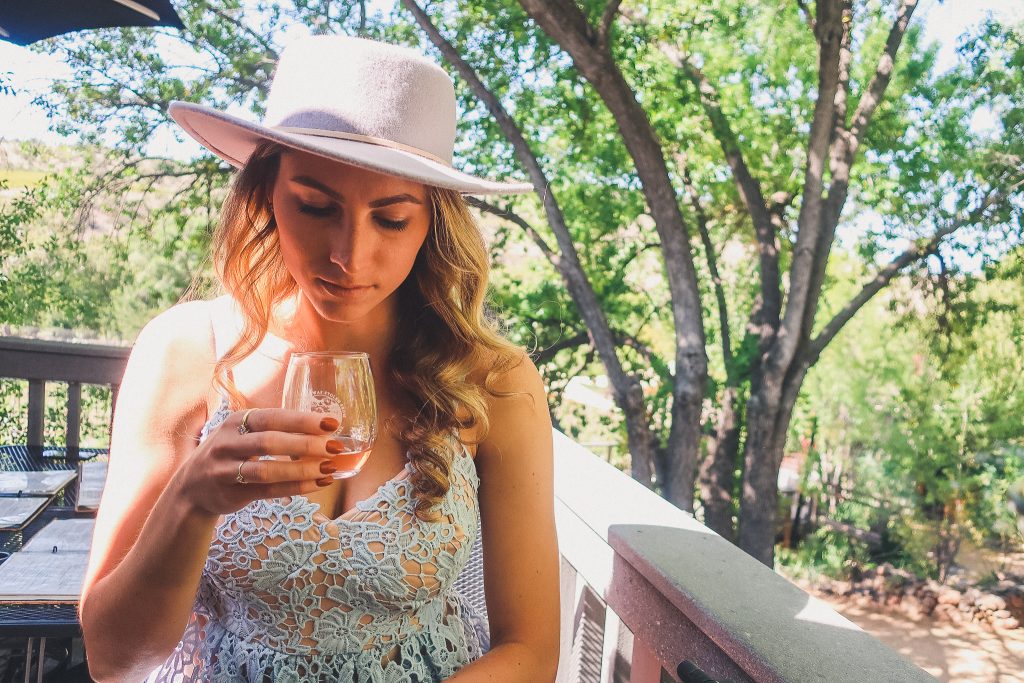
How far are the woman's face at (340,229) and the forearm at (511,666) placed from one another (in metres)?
0.60

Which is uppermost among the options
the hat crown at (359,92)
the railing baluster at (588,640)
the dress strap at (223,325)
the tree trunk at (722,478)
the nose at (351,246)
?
the hat crown at (359,92)

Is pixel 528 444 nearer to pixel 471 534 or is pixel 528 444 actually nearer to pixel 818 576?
pixel 471 534

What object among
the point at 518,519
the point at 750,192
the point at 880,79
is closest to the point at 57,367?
the point at 518,519

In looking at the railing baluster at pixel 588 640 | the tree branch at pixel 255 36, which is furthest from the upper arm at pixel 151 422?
the tree branch at pixel 255 36

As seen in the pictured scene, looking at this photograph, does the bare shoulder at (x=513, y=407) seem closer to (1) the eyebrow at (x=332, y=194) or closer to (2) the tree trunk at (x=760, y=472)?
(1) the eyebrow at (x=332, y=194)

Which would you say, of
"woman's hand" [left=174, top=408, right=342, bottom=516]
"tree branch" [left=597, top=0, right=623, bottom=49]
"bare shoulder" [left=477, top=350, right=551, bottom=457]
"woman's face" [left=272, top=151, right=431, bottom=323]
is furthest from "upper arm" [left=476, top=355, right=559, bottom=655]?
"tree branch" [left=597, top=0, right=623, bottom=49]

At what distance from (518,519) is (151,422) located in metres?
0.63

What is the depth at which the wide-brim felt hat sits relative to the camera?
4.15 ft

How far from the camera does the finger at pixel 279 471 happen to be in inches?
33.8

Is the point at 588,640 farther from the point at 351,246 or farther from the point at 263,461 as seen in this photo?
the point at 263,461

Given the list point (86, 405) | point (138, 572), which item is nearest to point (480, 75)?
point (86, 405)

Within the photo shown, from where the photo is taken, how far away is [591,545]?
6.29 ft

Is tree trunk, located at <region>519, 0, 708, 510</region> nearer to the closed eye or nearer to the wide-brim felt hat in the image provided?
the wide-brim felt hat

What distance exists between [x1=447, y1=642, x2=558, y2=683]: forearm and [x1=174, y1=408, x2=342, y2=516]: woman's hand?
55cm
